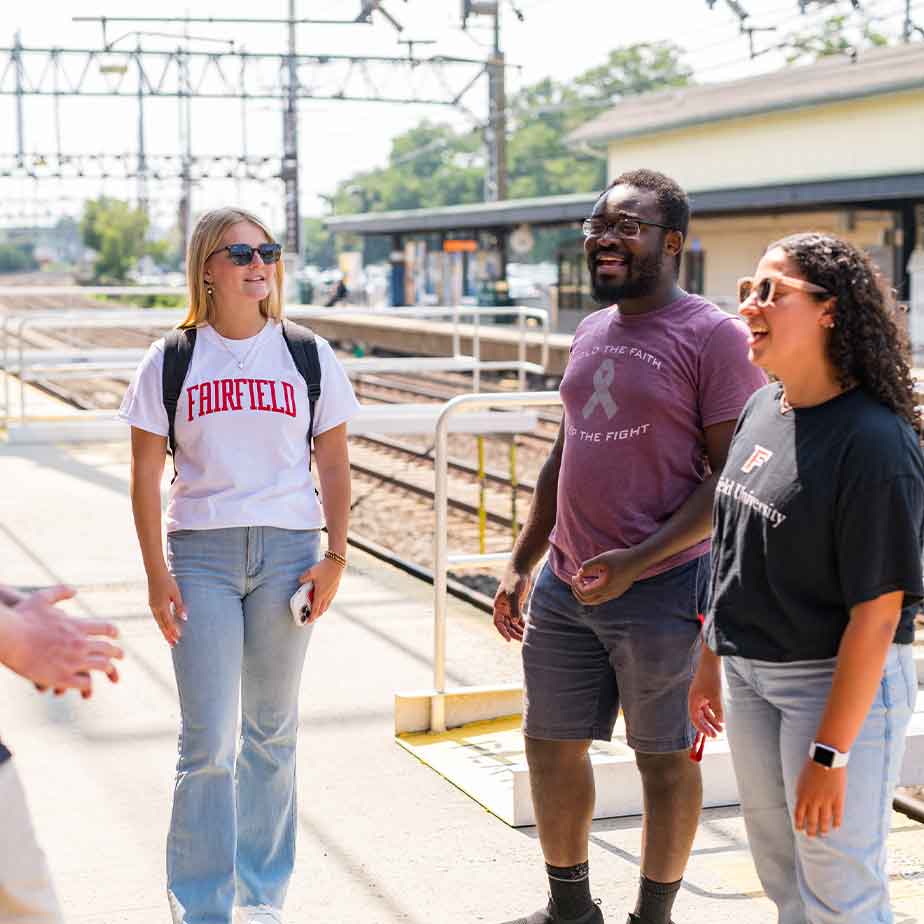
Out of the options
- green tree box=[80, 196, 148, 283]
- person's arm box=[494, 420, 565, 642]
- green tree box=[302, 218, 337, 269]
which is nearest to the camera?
person's arm box=[494, 420, 565, 642]

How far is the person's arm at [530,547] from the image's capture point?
13.9ft

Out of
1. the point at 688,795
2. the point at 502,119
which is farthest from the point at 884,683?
the point at 502,119

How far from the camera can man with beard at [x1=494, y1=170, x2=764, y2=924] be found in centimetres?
380

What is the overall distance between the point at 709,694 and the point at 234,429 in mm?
1315

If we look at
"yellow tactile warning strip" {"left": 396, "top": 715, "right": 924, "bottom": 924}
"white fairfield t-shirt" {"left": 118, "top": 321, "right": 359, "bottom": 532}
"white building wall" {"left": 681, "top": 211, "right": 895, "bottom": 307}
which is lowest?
"yellow tactile warning strip" {"left": 396, "top": 715, "right": 924, "bottom": 924}

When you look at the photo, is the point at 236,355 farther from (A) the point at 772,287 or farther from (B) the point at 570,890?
(B) the point at 570,890

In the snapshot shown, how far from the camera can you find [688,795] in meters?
3.96

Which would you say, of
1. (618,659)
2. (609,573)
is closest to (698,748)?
(618,659)

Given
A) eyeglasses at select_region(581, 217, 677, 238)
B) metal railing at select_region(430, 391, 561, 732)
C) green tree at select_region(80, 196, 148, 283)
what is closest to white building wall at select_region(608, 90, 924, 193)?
metal railing at select_region(430, 391, 561, 732)

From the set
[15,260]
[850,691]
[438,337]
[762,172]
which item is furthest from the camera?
[15,260]

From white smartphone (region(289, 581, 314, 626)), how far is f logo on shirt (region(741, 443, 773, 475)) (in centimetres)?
123

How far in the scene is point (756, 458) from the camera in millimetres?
3160

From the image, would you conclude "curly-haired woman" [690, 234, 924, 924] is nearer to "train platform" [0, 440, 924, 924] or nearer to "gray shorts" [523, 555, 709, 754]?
"gray shorts" [523, 555, 709, 754]

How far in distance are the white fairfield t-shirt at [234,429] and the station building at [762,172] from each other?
76.1 feet
